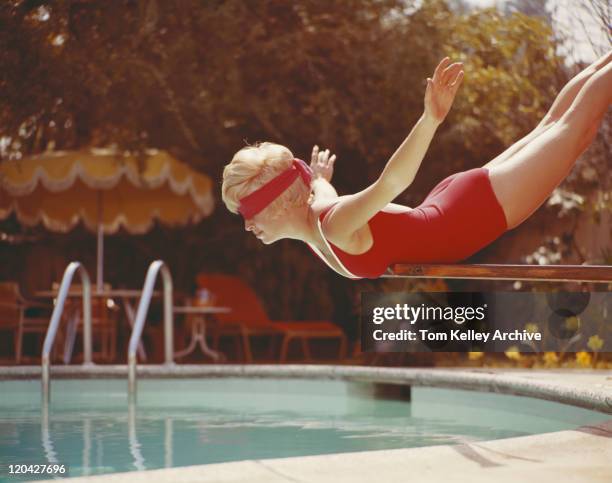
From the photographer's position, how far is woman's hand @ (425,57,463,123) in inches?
122

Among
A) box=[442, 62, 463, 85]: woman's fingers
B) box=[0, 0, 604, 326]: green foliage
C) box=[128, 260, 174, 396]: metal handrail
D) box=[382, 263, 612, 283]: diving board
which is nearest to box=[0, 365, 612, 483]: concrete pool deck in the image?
box=[382, 263, 612, 283]: diving board

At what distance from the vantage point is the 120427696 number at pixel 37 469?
427 centimetres

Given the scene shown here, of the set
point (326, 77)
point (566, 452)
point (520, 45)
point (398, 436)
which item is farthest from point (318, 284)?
point (566, 452)

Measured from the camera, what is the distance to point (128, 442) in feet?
17.3

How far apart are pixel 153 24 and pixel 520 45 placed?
3973 millimetres

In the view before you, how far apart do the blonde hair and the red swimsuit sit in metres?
0.13

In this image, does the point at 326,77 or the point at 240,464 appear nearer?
the point at 240,464

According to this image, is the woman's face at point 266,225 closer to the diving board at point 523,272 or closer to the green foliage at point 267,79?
the diving board at point 523,272

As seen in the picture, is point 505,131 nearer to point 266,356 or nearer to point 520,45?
point 520,45

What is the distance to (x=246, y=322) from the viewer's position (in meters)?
10.9

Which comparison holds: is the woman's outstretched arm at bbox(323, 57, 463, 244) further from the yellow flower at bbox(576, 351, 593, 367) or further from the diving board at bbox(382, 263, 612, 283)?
the yellow flower at bbox(576, 351, 593, 367)

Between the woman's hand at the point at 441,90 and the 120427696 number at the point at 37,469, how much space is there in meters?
2.25

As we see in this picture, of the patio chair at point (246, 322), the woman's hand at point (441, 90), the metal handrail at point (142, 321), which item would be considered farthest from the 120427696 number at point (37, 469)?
the patio chair at point (246, 322)

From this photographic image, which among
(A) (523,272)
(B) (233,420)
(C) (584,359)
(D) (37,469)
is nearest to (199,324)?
(C) (584,359)
